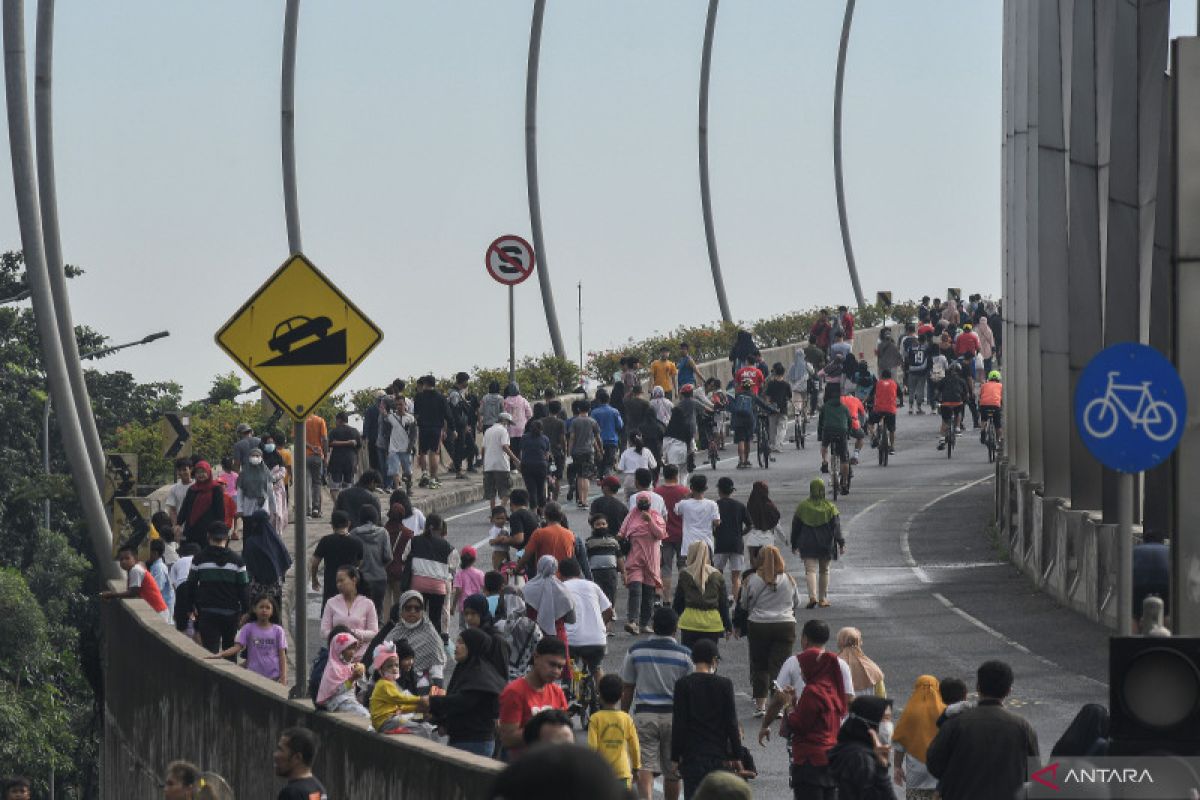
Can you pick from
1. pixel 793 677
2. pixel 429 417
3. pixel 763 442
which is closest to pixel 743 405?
pixel 763 442

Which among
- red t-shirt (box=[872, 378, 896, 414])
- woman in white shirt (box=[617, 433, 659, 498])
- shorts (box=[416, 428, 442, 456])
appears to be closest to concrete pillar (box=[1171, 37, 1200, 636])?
woman in white shirt (box=[617, 433, 659, 498])

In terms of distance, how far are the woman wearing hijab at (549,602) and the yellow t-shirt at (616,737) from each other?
4482 mm

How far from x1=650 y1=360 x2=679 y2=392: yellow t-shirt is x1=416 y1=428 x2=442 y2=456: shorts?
22.0 feet

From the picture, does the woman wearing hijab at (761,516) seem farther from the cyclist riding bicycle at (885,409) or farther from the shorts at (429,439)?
the cyclist riding bicycle at (885,409)

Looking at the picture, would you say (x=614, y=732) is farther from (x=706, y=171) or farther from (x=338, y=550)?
(x=706, y=171)

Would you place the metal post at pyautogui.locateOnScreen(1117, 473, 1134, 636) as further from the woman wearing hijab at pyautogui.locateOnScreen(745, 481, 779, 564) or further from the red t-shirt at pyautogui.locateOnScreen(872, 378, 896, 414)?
the red t-shirt at pyautogui.locateOnScreen(872, 378, 896, 414)

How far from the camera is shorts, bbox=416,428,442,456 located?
35562 millimetres

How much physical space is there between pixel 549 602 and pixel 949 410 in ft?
89.2

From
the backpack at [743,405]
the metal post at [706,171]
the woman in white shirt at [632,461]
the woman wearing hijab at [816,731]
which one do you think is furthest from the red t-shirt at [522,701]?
the metal post at [706,171]

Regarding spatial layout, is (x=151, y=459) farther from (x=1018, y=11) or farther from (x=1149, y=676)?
(x=1149, y=676)

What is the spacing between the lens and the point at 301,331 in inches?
536

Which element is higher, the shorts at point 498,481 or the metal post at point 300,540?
the metal post at point 300,540

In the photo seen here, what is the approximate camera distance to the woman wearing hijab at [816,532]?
24578 mm

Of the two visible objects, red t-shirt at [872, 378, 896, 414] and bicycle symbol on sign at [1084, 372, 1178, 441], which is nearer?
bicycle symbol on sign at [1084, 372, 1178, 441]
